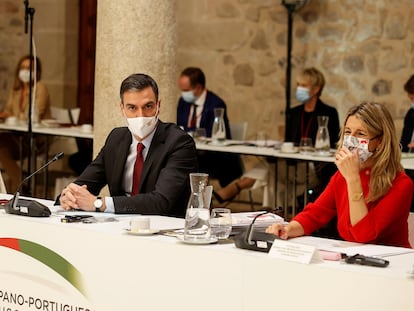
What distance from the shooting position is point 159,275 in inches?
150

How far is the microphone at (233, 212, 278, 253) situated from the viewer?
367cm

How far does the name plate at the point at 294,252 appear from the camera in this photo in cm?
347

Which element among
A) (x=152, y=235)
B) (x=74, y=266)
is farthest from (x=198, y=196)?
(x=74, y=266)

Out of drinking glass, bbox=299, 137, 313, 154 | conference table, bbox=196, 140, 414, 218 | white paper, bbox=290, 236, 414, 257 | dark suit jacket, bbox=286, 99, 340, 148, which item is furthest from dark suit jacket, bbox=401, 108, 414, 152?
white paper, bbox=290, 236, 414, 257

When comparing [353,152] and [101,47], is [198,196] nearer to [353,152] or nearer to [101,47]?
[353,152]

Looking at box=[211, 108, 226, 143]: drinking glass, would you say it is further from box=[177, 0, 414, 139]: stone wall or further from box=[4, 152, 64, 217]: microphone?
box=[4, 152, 64, 217]: microphone

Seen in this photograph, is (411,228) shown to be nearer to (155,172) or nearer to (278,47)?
(155,172)

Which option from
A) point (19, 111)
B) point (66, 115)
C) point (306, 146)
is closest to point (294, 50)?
point (306, 146)

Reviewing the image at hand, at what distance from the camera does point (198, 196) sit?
391cm

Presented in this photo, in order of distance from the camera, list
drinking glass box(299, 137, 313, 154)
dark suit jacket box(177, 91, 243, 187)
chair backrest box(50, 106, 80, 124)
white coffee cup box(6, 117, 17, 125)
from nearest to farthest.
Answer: drinking glass box(299, 137, 313, 154) → dark suit jacket box(177, 91, 243, 187) → white coffee cup box(6, 117, 17, 125) → chair backrest box(50, 106, 80, 124)

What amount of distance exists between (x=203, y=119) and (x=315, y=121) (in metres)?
1.02

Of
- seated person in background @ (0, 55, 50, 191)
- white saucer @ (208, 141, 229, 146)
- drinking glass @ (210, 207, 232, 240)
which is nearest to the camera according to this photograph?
drinking glass @ (210, 207, 232, 240)

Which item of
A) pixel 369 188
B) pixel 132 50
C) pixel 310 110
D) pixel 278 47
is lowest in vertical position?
pixel 369 188

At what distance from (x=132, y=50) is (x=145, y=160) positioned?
157cm
